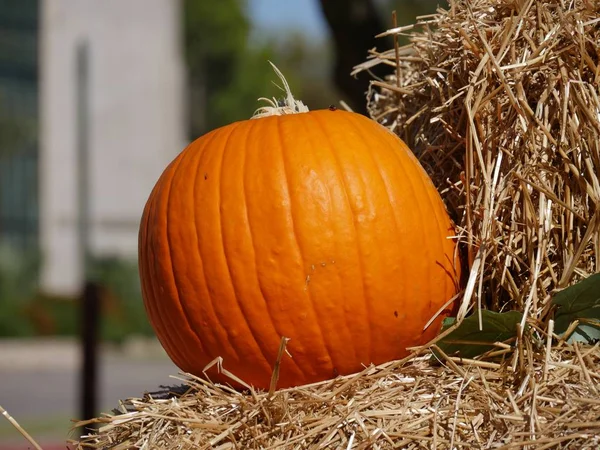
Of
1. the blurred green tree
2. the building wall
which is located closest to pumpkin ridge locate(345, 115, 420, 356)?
the building wall

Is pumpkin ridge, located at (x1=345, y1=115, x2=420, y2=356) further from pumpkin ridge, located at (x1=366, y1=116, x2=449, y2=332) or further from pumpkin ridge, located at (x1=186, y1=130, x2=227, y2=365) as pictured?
pumpkin ridge, located at (x1=186, y1=130, x2=227, y2=365)

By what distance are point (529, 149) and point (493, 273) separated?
1.20ft

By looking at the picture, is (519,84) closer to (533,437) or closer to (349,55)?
(533,437)

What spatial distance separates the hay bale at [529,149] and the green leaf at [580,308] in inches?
1.8

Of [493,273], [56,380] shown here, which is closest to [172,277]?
[493,273]

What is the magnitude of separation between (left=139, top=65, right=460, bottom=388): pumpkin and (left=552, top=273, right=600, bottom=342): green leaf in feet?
1.06

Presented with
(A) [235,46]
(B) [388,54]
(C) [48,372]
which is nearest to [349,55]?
(B) [388,54]

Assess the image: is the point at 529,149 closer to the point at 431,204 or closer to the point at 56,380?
the point at 431,204

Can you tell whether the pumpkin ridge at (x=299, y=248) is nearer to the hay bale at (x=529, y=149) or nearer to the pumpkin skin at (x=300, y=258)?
the pumpkin skin at (x=300, y=258)

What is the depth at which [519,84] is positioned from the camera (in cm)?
231

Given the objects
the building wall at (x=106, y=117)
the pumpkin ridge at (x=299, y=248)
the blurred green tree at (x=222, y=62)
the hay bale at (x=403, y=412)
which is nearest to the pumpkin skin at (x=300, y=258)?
the pumpkin ridge at (x=299, y=248)

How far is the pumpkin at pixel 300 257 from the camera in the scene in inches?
86.4

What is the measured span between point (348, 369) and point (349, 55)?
2816mm

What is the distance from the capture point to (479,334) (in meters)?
2.14
